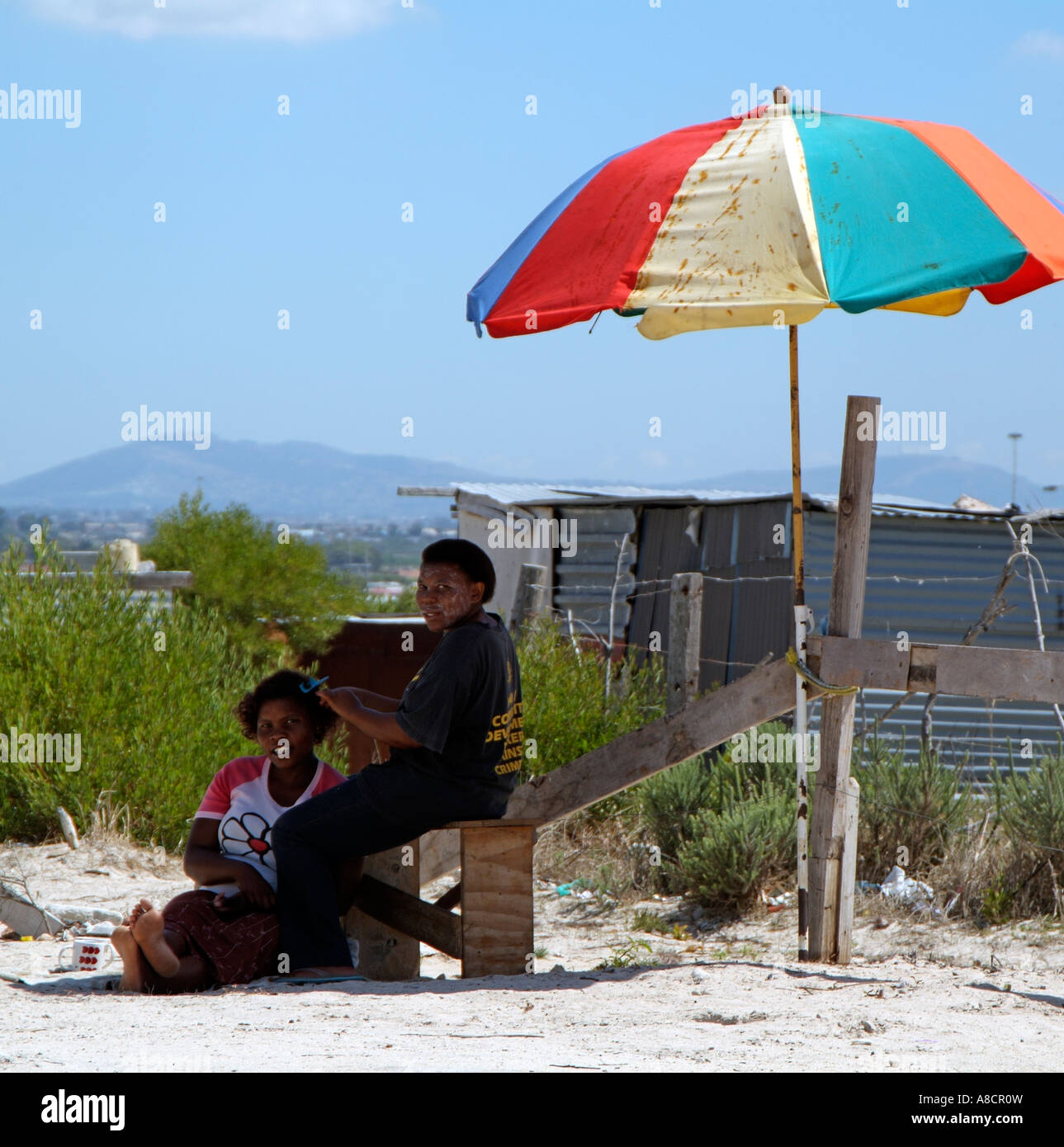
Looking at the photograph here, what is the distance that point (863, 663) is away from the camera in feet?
13.9

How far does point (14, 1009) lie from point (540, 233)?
3002 mm

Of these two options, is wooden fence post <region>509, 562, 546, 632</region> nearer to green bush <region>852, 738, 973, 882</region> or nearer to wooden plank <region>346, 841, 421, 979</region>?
green bush <region>852, 738, 973, 882</region>

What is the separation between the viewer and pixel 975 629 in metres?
6.55

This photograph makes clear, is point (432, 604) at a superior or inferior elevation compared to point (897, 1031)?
superior

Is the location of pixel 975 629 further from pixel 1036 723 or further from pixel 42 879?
pixel 1036 723

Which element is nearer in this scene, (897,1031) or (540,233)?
(897,1031)

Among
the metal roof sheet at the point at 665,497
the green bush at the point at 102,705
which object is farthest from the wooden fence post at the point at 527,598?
the green bush at the point at 102,705

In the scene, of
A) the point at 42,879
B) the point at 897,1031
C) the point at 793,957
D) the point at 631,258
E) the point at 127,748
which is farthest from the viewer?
the point at 127,748

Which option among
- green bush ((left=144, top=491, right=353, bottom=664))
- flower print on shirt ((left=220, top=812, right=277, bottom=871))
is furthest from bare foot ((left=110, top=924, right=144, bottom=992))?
green bush ((left=144, top=491, right=353, bottom=664))

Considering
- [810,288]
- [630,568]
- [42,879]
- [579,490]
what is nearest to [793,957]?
[810,288]

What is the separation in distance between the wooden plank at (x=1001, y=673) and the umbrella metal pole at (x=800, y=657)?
18.9 inches

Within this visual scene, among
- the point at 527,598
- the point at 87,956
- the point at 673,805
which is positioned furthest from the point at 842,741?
the point at 527,598

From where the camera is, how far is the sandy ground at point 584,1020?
9.96 feet

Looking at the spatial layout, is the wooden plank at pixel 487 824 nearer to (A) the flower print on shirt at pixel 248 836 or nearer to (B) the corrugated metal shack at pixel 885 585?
(A) the flower print on shirt at pixel 248 836
